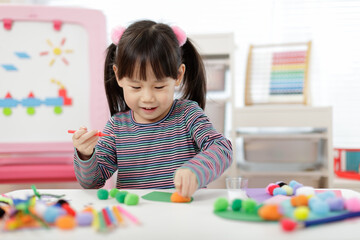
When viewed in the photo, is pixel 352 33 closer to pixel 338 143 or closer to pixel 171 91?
pixel 338 143

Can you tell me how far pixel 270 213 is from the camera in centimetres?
51

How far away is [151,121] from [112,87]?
0.58ft

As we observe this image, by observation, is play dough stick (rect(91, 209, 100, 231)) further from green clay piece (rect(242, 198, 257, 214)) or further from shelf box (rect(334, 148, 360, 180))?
shelf box (rect(334, 148, 360, 180))

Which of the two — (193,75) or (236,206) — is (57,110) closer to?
(193,75)

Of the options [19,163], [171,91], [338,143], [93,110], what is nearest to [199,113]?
[171,91]

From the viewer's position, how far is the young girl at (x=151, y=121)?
0.88 metres

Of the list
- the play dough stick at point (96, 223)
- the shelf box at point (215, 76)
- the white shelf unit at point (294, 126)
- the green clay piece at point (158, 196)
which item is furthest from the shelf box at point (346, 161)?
the play dough stick at point (96, 223)

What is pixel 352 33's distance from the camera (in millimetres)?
2598

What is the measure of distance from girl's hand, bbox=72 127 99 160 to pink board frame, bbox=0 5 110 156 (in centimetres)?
84

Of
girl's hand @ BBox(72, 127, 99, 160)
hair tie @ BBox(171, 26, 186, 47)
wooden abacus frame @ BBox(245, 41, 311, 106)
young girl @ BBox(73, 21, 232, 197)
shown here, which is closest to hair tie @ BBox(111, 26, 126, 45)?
young girl @ BBox(73, 21, 232, 197)

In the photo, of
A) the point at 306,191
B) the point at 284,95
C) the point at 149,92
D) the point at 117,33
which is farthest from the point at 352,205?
the point at 284,95

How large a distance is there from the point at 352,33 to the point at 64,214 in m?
2.60

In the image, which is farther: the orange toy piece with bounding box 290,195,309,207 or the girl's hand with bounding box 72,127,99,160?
the girl's hand with bounding box 72,127,99,160

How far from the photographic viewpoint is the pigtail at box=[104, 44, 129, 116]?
3.62 feet
